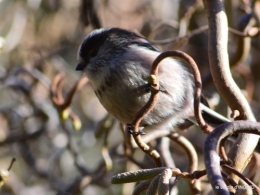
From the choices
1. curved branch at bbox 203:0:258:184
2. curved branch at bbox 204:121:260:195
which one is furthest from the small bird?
curved branch at bbox 204:121:260:195

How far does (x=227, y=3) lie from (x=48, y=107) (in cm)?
148

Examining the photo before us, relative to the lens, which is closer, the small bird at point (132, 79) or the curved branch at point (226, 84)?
the curved branch at point (226, 84)

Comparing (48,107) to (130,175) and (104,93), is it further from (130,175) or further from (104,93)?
(130,175)

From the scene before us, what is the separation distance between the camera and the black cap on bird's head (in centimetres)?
272

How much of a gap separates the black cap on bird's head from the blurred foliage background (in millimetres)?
161

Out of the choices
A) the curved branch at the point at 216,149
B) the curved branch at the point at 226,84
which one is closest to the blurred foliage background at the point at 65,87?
the curved branch at the point at 226,84

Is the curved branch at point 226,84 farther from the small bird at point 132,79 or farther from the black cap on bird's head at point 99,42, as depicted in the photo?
the black cap on bird's head at point 99,42

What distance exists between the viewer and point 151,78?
1708 mm

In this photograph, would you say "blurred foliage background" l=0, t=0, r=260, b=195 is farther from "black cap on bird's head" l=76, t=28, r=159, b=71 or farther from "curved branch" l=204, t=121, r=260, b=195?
"curved branch" l=204, t=121, r=260, b=195

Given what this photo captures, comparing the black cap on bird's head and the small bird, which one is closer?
the small bird

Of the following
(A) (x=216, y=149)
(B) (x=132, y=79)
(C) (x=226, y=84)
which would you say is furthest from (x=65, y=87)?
(A) (x=216, y=149)

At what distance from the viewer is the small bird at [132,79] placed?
7.95 ft

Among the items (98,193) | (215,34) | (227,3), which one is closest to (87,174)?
(98,193)

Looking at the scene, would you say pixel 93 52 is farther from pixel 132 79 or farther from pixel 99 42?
pixel 132 79
